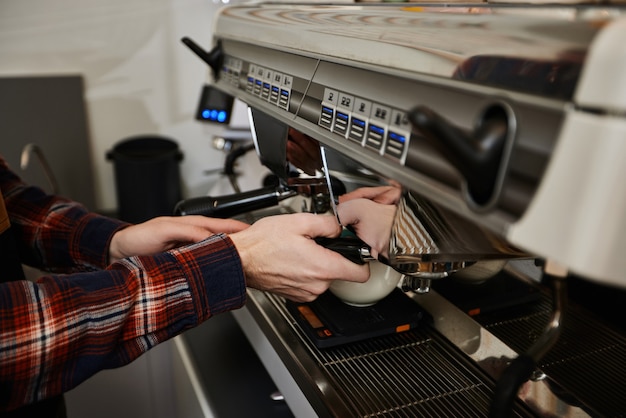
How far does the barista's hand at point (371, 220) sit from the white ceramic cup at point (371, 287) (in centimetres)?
16

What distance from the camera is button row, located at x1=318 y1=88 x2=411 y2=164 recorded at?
0.43 metres

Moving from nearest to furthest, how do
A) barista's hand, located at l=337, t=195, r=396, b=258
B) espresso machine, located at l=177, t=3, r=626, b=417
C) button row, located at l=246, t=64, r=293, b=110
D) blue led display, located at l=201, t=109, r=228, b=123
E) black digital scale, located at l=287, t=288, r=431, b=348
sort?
espresso machine, located at l=177, t=3, r=626, b=417 → barista's hand, located at l=337, t=195, r=396, b=258 → button row, located at l=246, t=64, r=293, b=110 → black digital scale, located at l=287, t=288, r=431, b=348 → blue led display, located at l=201, t=109, r=228, b=123

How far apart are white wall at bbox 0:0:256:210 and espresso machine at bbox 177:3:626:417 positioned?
5.22ft

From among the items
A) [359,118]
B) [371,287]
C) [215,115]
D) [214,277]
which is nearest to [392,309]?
[371,287]

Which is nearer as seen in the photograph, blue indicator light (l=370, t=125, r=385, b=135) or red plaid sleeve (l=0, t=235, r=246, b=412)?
blue indicator light (l=370, t=125, r=385, b=135)

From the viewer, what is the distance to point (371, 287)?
2.64 ft

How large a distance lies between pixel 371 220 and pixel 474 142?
0.92 ft

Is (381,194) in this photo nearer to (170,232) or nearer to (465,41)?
(465,41)

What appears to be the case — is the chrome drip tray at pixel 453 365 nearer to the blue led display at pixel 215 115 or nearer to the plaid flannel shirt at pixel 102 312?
the plaid flannel shirt at pixel 102 312

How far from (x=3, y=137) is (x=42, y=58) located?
41 cm

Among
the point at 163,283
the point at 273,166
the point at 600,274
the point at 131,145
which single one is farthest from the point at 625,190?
the point at 131,145

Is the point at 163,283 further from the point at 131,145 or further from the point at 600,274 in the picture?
the point at 131,145

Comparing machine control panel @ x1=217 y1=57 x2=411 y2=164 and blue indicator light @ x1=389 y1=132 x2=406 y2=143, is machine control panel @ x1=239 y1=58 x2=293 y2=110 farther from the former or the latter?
blue indicator light @ x1=389 y1=132 x2=406 y2=143

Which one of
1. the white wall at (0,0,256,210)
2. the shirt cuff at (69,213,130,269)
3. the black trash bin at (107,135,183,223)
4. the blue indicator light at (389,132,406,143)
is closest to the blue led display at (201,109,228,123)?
the white wall at (0,0,256,210)
